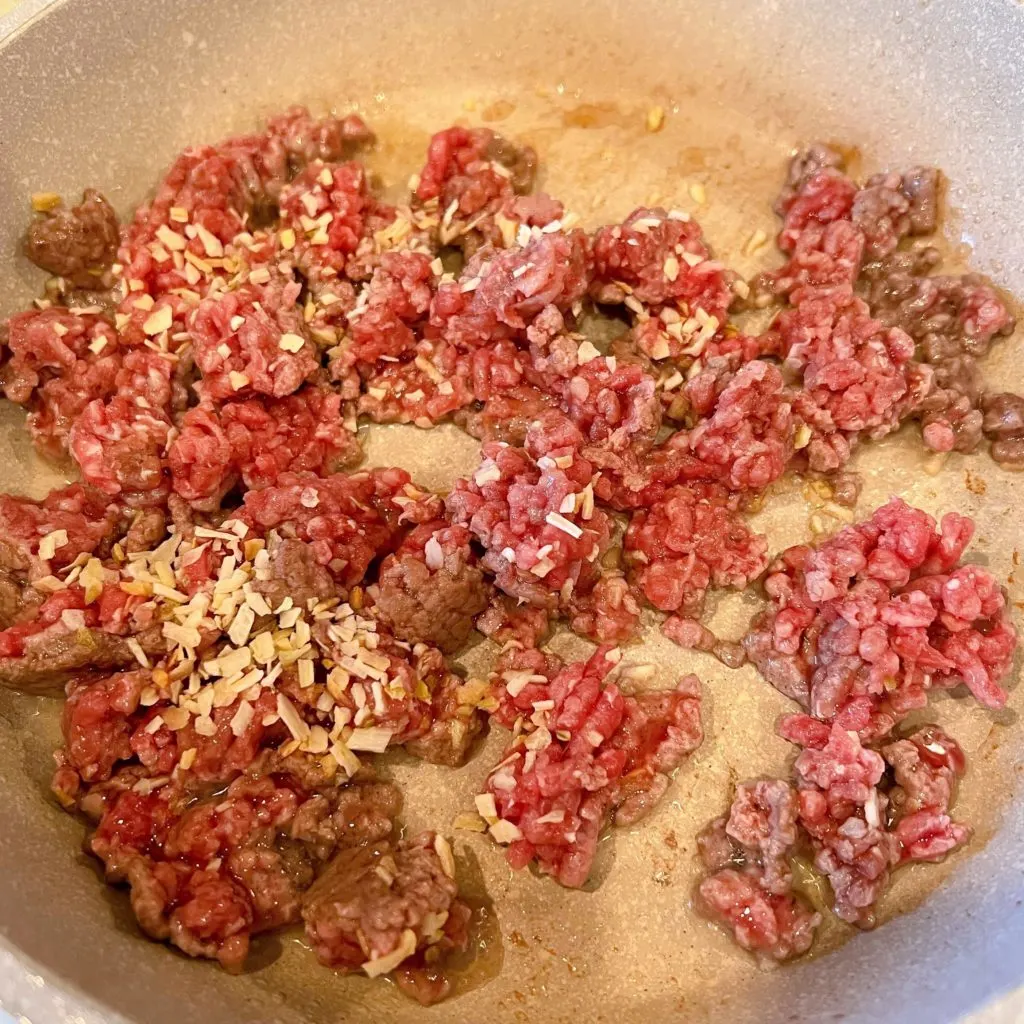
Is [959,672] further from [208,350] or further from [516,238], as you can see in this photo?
[208,350]

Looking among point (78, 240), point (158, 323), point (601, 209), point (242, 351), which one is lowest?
point (601, 209)

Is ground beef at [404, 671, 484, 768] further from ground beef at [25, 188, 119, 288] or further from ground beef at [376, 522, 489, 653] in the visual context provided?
ground beef at [25, 188, 119, 288]

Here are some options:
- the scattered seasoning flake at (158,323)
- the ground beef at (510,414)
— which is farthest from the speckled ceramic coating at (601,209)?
the scattered seasoning flake at (158,323)

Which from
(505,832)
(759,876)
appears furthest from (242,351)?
(759,876)

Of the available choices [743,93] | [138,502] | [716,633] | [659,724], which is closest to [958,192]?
[743,93]

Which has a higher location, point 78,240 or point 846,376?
point 78,240

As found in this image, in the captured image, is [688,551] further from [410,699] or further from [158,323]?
[158,323]
